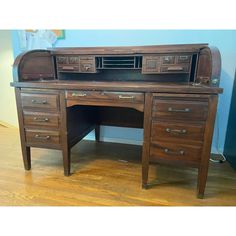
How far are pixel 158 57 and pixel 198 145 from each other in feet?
2.63

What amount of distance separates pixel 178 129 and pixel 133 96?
0.37 meters

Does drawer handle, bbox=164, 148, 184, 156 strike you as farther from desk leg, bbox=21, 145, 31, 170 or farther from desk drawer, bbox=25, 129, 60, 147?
desk leg, bbox=21, 145, 31, 170

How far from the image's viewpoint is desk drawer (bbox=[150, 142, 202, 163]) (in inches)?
48.8

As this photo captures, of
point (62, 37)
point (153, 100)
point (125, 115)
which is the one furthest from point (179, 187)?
point (62, 37)

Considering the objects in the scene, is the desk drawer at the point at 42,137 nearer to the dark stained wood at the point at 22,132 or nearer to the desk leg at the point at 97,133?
the dark stained wood at the point at 22,132

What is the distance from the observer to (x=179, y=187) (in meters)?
1.42

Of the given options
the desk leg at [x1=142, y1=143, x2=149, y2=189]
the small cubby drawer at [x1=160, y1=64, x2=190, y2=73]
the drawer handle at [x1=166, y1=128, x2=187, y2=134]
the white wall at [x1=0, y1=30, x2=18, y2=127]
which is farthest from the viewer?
the white wall at [x1=0, y1=30, x2=18, y2=127]

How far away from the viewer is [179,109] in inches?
46.8

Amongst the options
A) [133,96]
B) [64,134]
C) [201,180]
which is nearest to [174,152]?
[201,180]

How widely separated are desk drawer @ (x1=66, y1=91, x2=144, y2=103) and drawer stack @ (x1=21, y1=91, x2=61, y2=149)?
0.49ft

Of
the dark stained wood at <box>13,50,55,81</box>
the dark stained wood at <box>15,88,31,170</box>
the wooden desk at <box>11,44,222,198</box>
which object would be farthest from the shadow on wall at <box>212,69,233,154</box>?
the dark stained wood at <box>15,88,31,170</box>
